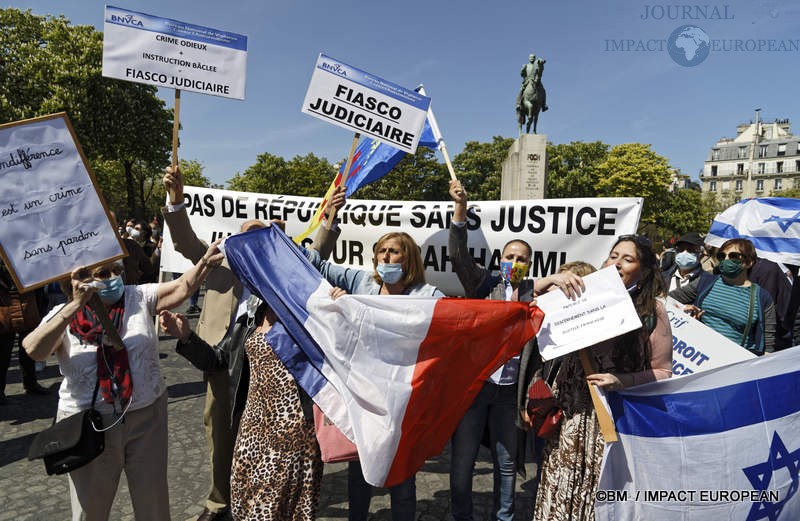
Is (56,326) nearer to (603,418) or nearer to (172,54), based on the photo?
(172,54)

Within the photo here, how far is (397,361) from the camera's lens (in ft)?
7.77

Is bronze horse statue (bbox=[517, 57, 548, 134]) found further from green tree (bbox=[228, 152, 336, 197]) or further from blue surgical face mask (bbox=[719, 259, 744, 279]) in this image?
green tree (bbox=[228, 152, 336, 197])

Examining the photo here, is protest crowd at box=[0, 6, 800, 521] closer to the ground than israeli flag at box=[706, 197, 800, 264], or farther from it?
closer to the ground

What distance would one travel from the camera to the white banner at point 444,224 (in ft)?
13.6

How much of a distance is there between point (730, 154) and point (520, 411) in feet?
392

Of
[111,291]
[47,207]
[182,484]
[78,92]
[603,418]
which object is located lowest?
[182,484]

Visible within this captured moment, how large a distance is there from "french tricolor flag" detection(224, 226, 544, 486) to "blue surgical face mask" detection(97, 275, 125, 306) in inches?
29.9

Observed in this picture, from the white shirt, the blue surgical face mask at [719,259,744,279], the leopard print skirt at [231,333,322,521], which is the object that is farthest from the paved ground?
the blue surgical face mask at [719,259,744,279]

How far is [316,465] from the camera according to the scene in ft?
8.18

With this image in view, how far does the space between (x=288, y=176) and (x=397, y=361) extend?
4345cm

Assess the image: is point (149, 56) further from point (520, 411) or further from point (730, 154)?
point (730, 154)

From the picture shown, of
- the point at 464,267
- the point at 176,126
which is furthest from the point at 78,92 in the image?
the point at 464,267

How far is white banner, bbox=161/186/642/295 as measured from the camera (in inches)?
163

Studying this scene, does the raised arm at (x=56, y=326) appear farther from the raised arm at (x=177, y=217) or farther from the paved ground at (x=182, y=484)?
the paved ground at (x=182, y=484)
